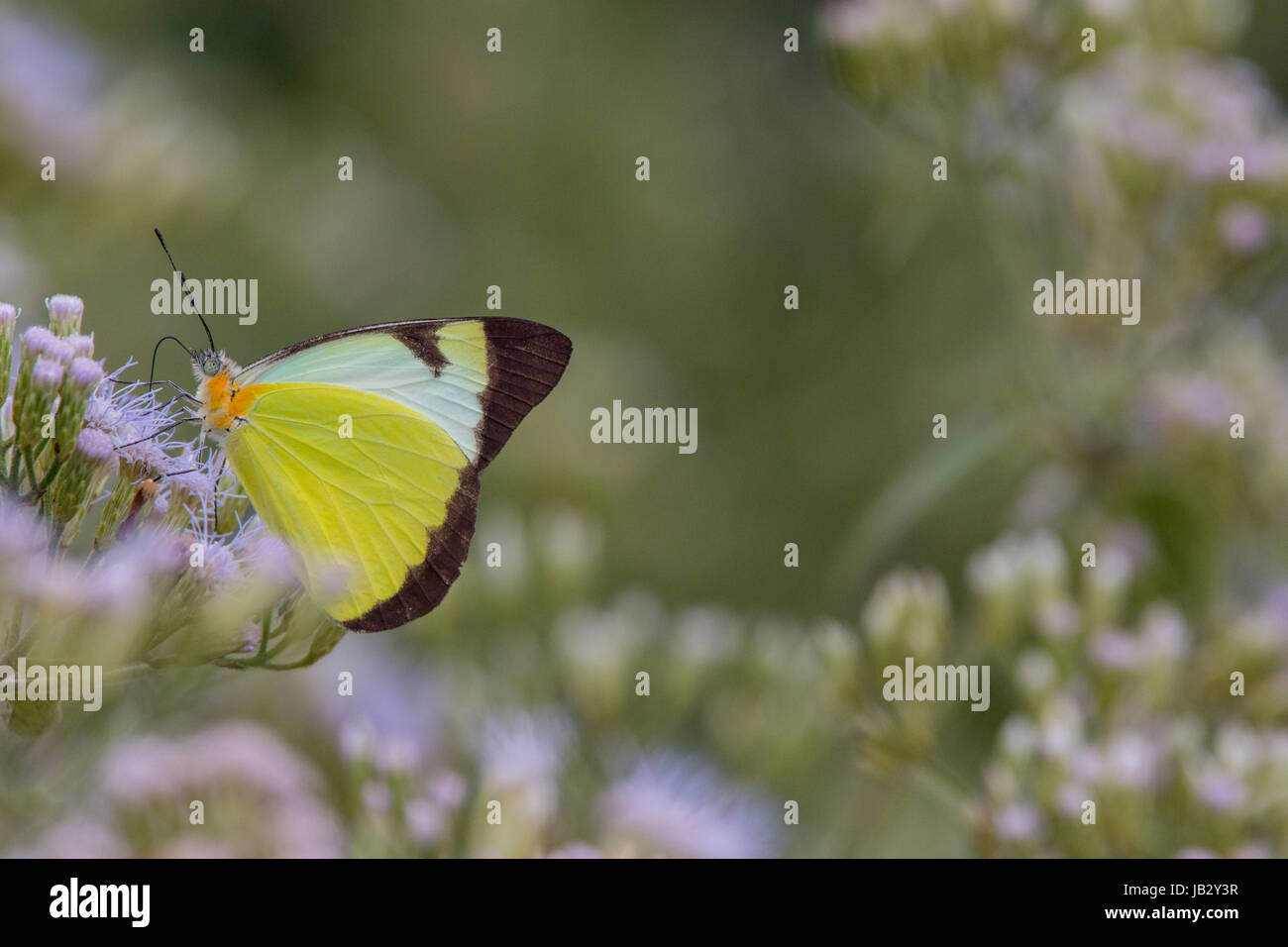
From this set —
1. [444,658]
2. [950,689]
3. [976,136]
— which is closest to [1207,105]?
[976,136]

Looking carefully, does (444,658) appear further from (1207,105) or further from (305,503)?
(1207,105)

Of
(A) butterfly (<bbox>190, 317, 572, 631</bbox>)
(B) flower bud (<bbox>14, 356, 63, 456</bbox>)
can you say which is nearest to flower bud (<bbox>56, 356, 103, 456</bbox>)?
(B) flower bud (<bbox>14, 356, 63, 456</bbox>)

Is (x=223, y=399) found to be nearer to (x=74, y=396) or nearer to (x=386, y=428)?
(x=386, y=428)

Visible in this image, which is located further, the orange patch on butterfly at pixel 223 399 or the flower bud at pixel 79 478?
the orange patch on butterfly at pixel 223 399

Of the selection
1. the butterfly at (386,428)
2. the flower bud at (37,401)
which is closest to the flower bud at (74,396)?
the flower bud at (37,401)

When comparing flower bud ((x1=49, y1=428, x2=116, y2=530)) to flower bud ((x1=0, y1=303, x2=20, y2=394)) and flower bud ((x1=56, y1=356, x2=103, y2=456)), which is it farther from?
flower bud ((x1=0, y1=303, x2=20, y2=394))

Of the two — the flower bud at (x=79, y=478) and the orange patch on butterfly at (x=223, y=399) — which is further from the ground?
the orange patch on butterfly at (x=223, y=399)

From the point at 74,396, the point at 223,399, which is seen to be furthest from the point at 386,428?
the point at 74,396

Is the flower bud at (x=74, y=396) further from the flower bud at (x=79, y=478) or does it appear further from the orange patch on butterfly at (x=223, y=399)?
the orange patch on butterfly at (x=223, y=399)
